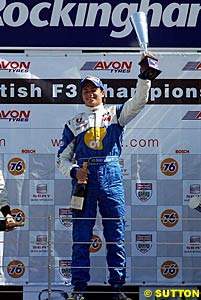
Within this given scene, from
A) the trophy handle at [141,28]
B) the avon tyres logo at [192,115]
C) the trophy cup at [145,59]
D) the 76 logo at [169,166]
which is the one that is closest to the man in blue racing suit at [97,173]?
the trophy cup at [145,59]

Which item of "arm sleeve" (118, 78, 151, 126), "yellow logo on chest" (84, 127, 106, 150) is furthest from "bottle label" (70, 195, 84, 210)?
"arm sleeve" (118, 78, 151, 126)

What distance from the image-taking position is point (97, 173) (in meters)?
4.52

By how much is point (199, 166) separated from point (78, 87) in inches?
41.3

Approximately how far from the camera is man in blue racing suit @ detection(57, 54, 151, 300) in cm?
453

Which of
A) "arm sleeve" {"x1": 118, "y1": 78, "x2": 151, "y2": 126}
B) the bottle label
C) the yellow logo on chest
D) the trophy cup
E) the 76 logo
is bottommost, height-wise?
the bottle label

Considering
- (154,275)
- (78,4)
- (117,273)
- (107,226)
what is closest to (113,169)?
(107,226)

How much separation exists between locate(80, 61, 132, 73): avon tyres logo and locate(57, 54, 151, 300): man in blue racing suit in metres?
0.48

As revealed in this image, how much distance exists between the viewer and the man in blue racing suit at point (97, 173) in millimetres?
4531

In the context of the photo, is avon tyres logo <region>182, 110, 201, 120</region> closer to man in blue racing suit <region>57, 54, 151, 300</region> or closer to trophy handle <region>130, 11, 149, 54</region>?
man in blue racing suit <region>57, 54, 151, 300</region>

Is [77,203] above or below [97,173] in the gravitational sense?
below

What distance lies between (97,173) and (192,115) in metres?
0.99

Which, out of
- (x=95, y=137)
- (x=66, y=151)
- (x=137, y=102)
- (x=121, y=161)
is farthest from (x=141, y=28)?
(x=121, y=161)

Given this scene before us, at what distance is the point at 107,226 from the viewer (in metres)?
4.60

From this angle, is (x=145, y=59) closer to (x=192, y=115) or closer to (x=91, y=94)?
(x=91, y=94)
